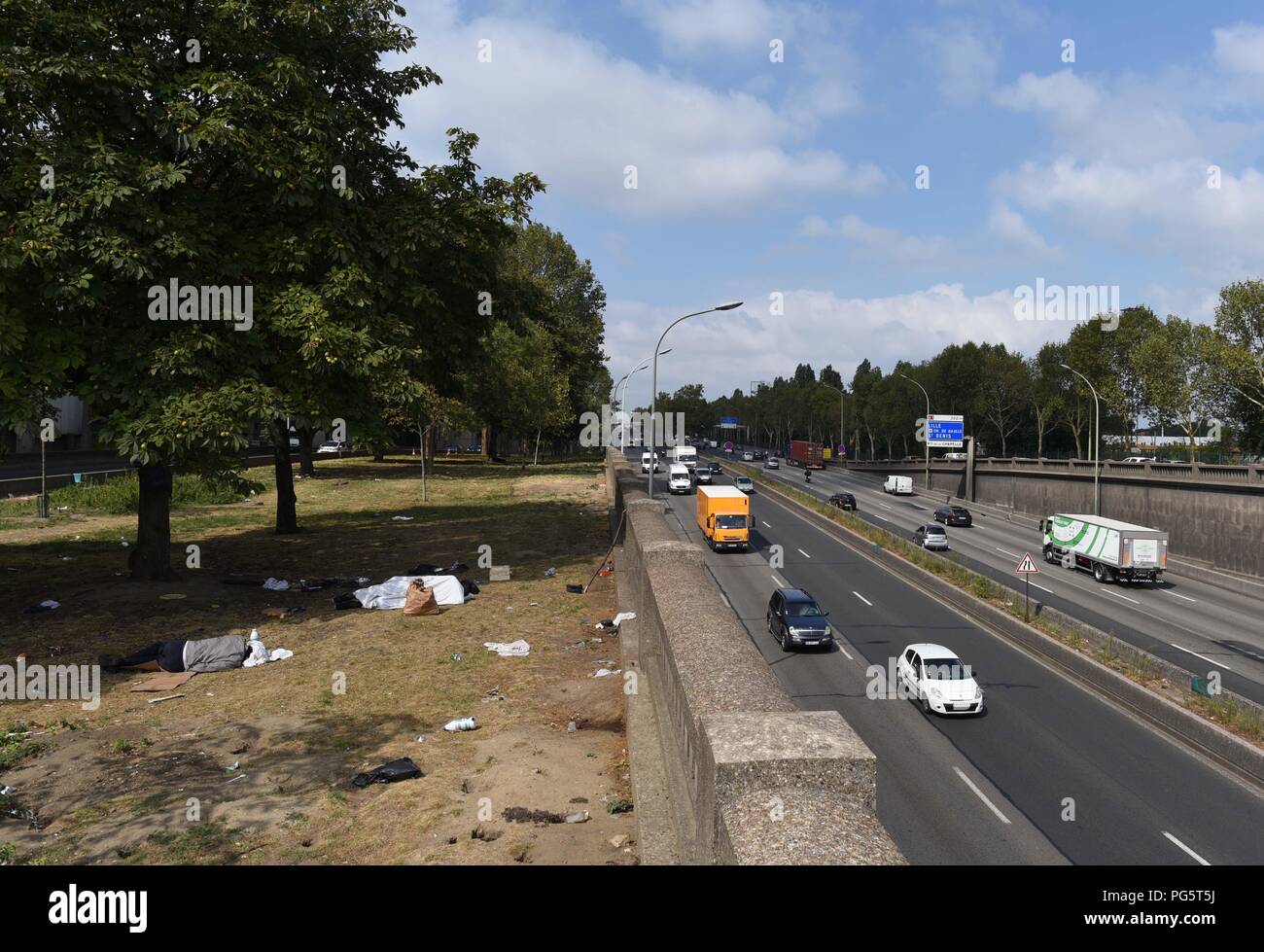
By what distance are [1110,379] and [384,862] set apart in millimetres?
89970

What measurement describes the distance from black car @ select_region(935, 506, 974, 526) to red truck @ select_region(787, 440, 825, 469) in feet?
146

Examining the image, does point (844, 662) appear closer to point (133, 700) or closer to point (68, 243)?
point (133, 700)

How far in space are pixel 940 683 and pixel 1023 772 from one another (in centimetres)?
336

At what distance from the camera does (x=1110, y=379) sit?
3189 inches

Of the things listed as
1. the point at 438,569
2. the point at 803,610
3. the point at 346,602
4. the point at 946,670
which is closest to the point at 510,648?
the point at 346,602

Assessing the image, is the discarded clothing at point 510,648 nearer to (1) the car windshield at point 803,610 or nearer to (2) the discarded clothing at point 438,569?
(2) the discarded clothing at point 438,569

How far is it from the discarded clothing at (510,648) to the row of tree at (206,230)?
6359 millimetres

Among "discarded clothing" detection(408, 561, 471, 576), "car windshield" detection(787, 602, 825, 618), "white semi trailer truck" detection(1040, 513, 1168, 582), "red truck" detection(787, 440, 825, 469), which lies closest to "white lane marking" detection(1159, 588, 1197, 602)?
"white semi trailer truck" detection(1040, 513, 1168, 582)

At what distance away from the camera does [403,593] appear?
1845 centimetres

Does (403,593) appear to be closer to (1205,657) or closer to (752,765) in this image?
(752,765)

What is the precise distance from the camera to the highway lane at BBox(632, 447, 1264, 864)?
12844 millimetres

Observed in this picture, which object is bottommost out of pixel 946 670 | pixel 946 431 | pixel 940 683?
pixel 940 683
